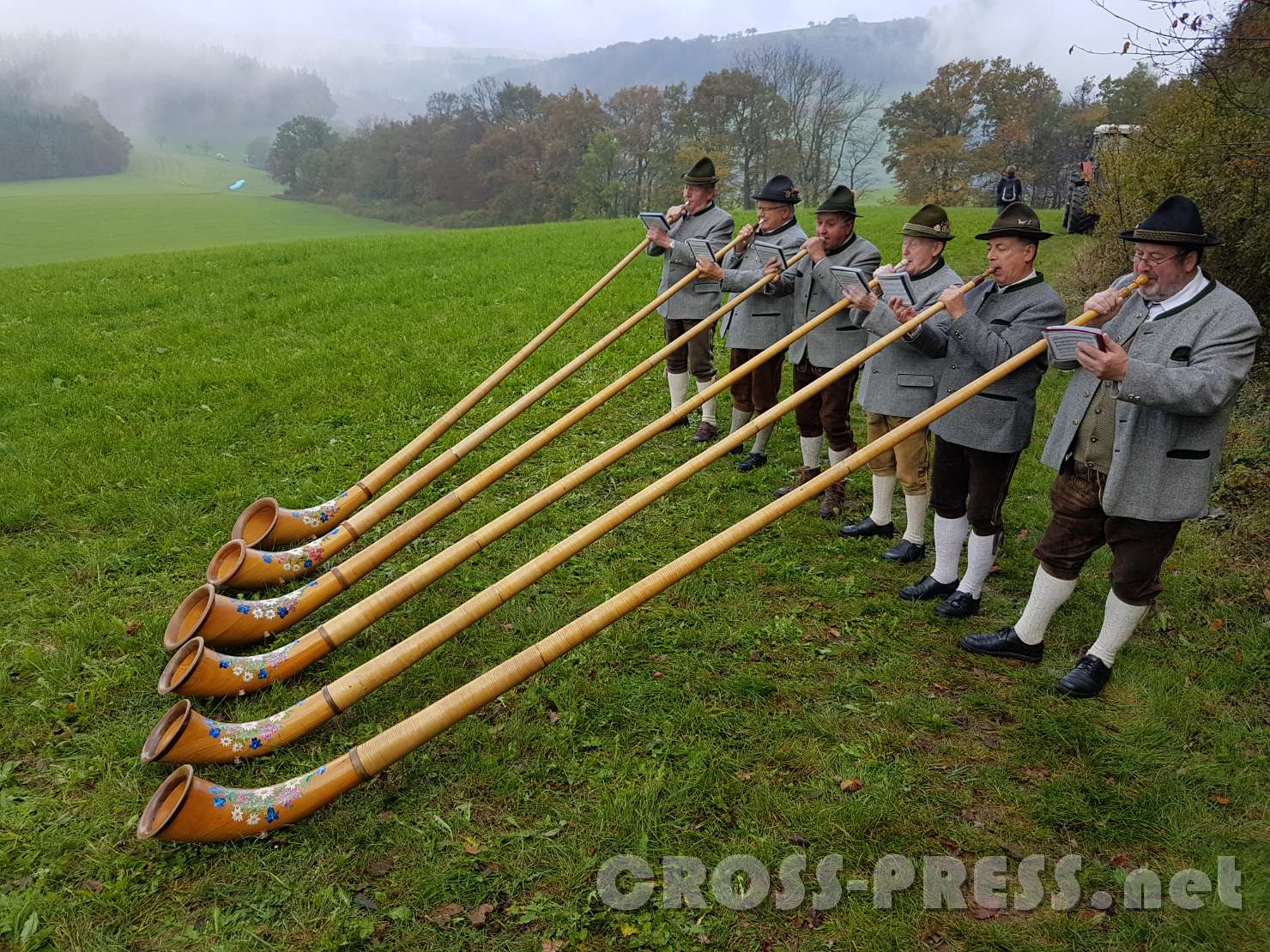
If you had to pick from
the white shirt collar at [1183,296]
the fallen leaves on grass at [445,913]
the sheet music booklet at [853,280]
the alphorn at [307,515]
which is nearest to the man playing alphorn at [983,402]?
the sheet music booklet at [853,280]

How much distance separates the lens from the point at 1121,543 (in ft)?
13.3

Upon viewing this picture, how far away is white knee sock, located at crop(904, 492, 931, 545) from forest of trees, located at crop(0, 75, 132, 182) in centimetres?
9634

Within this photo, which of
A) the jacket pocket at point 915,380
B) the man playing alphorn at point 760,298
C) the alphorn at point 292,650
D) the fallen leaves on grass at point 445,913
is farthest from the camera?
the man playing alphorn at point 760,298

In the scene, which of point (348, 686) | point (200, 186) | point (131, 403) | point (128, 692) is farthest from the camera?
point (200, 186)

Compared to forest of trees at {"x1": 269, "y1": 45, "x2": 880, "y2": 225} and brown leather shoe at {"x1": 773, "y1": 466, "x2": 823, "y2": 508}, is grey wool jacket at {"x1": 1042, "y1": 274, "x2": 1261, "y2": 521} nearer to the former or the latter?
brown leather shoe at {"x1": 773, "y1": 466, "x2": 823, "y2": 508}

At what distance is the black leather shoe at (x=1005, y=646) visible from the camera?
15.0 feet

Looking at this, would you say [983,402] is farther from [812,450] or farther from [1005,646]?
[812,450]

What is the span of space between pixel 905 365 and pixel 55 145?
99.8 metres

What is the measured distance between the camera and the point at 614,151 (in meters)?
54.1

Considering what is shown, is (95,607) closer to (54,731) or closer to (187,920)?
(54,731)

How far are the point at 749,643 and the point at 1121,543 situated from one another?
2.11 metres

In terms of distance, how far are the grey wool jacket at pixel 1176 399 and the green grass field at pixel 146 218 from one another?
24.0 meters

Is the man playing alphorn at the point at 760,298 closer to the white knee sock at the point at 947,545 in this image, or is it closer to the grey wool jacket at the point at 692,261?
the grey wool jacket at the point at 692,261

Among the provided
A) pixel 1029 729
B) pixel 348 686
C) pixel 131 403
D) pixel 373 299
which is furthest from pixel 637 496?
pixel 373 299
